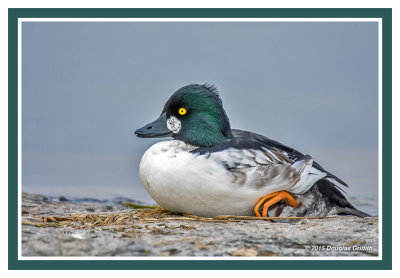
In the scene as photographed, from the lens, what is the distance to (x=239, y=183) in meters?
6.25

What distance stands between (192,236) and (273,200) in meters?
1.46

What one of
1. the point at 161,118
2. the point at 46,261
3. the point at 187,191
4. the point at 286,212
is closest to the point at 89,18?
the point at 161,118

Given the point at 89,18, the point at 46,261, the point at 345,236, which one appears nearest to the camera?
the point at 46,261

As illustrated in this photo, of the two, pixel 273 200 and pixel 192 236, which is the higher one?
pixel 273 200

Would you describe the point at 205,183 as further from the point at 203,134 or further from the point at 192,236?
the point at 192,236

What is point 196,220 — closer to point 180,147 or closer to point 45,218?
point 180,147

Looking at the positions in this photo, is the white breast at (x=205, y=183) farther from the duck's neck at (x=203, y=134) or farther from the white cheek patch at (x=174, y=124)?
the white cheek patch at (x=174, y=124)

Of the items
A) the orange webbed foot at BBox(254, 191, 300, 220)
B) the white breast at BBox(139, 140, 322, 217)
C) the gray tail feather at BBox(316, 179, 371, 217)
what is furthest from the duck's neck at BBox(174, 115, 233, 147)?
the gray tail feather at BBox(316, 179, 371, 217)

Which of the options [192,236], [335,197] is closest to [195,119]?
[192,236]

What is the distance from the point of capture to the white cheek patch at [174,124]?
6.76 metres

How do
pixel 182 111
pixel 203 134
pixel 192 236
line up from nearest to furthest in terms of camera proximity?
pixel 192 236
pixel 203 134
pixel 182 111

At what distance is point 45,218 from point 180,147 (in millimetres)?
1712

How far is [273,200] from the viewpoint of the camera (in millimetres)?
6418

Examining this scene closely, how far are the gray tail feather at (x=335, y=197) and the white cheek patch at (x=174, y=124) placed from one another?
1836mm
